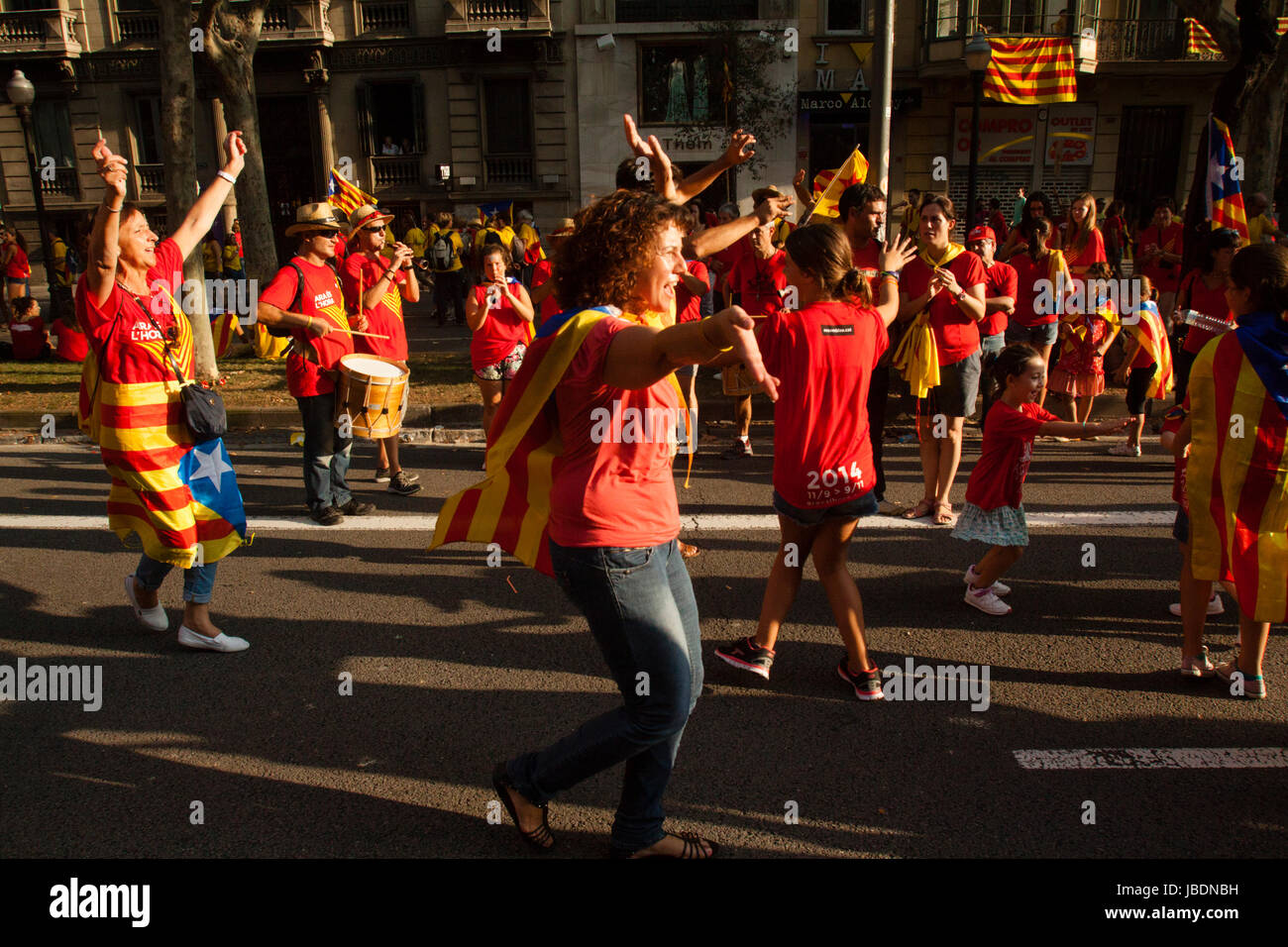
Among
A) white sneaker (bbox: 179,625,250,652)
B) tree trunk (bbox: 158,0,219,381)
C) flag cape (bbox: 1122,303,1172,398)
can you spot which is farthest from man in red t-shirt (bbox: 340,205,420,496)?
tree trunk (bbox: 158,0,219,381)

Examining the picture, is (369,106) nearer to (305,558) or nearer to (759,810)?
(305,558)

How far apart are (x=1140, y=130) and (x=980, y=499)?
24702 mm

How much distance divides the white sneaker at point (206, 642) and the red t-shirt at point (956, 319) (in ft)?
14.4

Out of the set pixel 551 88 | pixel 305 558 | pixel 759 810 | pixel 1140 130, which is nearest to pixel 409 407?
pixel 305 558

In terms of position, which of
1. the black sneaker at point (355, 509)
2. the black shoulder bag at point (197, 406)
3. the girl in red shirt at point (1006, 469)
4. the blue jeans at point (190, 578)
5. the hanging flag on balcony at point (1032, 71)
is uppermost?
the hanging flag on balcony at point (1032, 71)

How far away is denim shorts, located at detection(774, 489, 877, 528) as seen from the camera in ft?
12.5

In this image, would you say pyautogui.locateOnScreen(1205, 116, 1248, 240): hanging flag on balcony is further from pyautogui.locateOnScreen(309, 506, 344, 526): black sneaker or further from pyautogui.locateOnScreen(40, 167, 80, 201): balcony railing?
pyautogui.locateOnScreen(40, 167, 80, 201): balcony railing

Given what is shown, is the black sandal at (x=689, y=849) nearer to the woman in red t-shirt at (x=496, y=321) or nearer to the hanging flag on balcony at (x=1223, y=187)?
the woman in red t-shirt at (x=496, y=321)

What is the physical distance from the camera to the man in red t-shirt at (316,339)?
596 cm

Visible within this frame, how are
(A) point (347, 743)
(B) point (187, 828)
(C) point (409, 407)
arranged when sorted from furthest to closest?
(C) point (409, 407) < (A) point (347, 743) < (B) point (187, 828)

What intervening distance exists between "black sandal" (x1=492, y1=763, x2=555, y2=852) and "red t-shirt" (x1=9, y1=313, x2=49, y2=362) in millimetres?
13088

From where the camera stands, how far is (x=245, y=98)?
43.0 feet

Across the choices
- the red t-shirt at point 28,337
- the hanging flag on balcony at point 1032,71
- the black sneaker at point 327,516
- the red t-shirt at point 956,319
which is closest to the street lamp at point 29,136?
the red t-shirt at point 28,337

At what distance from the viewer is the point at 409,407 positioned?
31.7 ft
